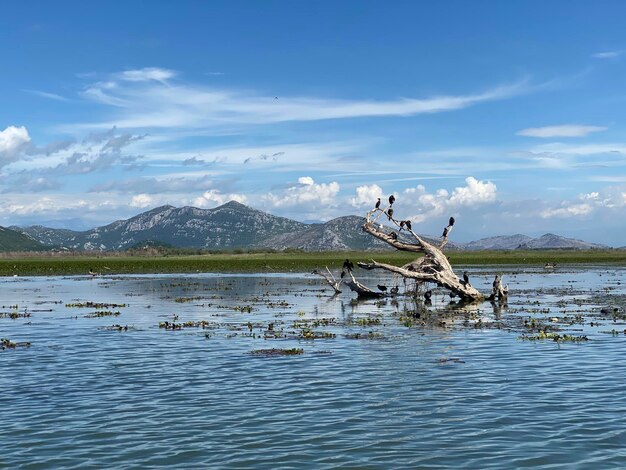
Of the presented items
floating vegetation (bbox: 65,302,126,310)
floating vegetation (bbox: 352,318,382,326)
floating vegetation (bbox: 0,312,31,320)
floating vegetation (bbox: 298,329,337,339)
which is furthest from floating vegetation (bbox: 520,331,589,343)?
floating vegetation (bbox: 65,302,126,310)

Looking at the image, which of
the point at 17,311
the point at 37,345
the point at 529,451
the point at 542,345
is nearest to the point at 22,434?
the point at 529,451

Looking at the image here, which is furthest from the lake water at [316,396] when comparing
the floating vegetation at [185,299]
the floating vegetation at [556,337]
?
the floating vegetation at [185,299]

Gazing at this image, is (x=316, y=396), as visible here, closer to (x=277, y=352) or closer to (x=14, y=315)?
(x=277, y=352)

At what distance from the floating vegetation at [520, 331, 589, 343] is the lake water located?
475 millimetres

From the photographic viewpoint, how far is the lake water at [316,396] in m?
14.7

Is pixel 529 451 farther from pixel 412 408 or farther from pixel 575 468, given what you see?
pixel 412 408

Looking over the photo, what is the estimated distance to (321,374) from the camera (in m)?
23.1

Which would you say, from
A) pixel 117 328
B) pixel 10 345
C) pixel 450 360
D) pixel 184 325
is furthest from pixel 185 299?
pixel 450 360

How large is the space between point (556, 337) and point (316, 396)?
47.9ft

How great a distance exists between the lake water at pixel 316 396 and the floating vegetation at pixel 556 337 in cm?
48

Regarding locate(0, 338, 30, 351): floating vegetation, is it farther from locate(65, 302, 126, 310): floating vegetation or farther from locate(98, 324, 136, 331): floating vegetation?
locate(65, 302, 126, 310): floating vegetation

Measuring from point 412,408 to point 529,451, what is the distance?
13.8 ft

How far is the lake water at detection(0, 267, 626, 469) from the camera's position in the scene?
14.7m

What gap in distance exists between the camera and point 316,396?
19.9 m
